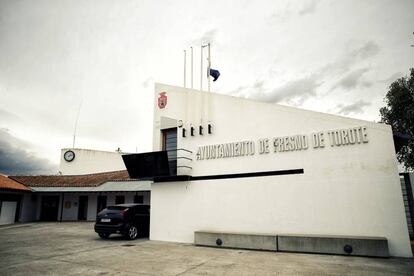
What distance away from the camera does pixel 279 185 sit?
9.73m

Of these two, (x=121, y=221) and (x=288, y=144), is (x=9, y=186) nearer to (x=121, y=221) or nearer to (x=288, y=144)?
(x=121, y=221)

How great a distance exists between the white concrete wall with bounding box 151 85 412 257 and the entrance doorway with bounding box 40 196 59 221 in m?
19.6

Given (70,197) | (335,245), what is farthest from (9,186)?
(335,245)

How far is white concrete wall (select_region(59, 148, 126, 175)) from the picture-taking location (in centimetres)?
3228

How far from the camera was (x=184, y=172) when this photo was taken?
1186cm

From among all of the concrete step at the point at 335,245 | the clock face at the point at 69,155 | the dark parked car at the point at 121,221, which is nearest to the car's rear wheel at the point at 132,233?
the dark parked car at the point at 121,221

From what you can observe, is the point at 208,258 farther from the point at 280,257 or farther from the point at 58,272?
the point at 58,272

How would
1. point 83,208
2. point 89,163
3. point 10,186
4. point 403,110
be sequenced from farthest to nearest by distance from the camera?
point 89,163, point 83,208, point 10,186, point 403,110

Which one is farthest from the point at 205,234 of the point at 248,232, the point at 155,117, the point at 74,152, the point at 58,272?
the point at 74,152

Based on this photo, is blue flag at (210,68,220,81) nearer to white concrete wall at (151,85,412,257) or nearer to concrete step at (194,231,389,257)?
white concrete wall at (151,85,412,257)

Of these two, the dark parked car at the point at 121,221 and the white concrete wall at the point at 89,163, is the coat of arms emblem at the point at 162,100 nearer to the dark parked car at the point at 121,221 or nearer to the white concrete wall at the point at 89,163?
the dark parked car at the point at 121,221

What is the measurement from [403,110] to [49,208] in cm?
3222

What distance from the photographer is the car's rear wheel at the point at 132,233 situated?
11727mm

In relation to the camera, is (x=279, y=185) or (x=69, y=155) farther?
(x=69, y=155)
